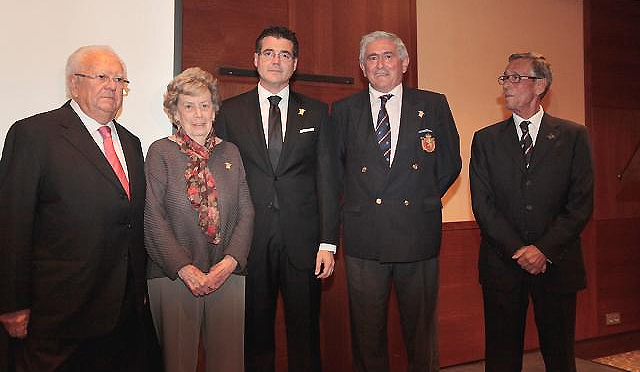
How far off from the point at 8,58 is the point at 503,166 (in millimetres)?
2483

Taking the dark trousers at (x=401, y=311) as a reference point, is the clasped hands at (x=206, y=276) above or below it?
above

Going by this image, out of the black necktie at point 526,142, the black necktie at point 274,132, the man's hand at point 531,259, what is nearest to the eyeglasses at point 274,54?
the black necktie at point 274,132

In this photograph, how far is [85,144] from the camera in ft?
7.35

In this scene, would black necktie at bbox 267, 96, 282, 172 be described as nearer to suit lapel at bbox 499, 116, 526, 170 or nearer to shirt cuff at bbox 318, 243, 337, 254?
shirt cuff at bbox 318, 243, 337, 254

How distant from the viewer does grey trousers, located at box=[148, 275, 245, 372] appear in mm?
2271

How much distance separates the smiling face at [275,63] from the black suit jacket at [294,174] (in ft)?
0.36

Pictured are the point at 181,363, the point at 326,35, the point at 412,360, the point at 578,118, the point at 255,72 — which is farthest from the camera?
the point at 578,118

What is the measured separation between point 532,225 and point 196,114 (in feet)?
5.50

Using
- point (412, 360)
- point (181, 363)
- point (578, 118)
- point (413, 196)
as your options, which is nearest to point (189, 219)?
point (181, 363)

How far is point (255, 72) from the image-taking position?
3.39 meters

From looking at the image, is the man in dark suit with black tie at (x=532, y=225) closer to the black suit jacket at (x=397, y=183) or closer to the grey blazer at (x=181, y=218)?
the black suit jacket at (x=397, y=183)

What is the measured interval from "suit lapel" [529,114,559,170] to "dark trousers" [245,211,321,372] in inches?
49.2

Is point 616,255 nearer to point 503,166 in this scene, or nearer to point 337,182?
point 503,166

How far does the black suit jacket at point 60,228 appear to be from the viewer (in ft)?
6.93
